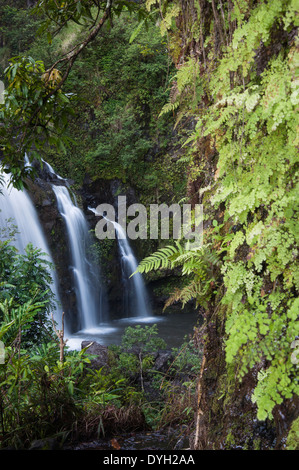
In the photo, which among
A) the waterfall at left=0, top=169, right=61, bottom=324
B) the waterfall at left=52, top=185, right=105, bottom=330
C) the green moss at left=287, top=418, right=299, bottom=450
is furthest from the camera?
the waterfall at left=52, top=185, right=105, bottom=330

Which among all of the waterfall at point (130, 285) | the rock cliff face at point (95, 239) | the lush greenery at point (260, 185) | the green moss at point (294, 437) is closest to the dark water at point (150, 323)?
the waterfall at point (130, 285)

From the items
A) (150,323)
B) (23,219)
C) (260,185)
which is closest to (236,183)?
(260,185)

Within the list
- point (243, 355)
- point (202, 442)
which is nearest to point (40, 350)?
point (202, 442)

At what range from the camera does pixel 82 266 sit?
11.9m

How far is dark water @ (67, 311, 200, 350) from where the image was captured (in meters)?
9.62

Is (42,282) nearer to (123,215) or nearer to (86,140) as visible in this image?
(123,215)

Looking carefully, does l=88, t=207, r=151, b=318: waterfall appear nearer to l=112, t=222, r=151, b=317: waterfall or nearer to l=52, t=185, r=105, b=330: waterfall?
l=112, t=222, r=151, b=317: waterfall

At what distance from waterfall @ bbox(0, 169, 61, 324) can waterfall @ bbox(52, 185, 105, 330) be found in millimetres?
970

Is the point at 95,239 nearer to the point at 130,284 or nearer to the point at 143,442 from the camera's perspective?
the point at 130,284

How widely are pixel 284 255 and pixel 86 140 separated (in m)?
14.7

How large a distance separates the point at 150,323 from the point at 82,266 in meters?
2.94

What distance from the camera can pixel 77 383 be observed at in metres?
3.36

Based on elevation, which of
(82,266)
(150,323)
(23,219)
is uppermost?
(23,219)

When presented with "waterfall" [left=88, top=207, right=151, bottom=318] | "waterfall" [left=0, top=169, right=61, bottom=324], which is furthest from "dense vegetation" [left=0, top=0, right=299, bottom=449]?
"waterfall" [left=88, top=207, right=151, bottom=318]
